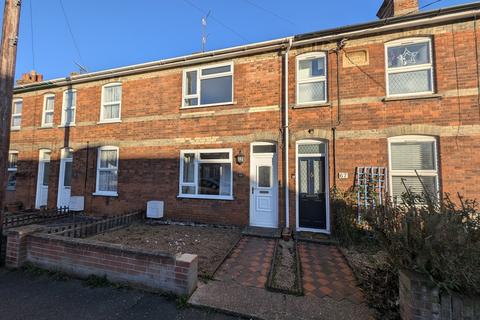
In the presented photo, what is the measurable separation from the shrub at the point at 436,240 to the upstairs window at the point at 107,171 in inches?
383

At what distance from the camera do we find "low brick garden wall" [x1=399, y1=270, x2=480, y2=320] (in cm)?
237

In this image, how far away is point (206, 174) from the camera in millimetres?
8461

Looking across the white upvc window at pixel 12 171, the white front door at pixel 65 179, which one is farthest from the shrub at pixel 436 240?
the white upvc window at pixel 12 171

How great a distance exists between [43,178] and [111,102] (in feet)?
17.3

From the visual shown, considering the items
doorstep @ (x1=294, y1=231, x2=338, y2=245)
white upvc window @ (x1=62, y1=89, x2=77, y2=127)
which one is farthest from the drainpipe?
white upvc window @ (x1=62, y1=89, x2=77, y2=127)

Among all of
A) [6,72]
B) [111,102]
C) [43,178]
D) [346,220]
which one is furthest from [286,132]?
[43,178]

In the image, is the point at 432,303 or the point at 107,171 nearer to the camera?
the point at 432,303

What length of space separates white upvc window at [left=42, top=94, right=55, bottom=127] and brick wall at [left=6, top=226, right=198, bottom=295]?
9018mm

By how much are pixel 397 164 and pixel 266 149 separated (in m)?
3.87

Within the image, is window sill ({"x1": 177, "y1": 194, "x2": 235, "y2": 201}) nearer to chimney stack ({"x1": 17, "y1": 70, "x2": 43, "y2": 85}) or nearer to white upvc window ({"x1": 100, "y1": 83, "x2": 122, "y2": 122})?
white upvc window ({"x1": 100, "y1": 83, "x2": 122, "y2": 122})

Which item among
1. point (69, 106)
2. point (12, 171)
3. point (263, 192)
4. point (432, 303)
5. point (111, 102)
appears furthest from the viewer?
point (12, 171)

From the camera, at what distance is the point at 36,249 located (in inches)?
177

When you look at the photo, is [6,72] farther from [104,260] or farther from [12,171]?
[12,171]

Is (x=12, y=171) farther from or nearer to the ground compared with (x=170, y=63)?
nearer to the ground
